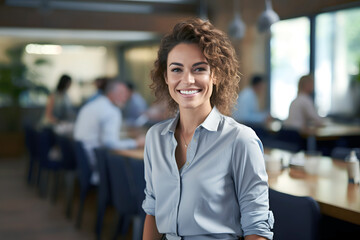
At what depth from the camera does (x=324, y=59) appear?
7.41 meters

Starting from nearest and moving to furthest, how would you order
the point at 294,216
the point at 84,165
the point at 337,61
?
1. the point at 294,216
2. the point at 84,165
3. the point at 337,61

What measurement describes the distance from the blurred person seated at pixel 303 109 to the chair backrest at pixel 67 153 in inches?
108

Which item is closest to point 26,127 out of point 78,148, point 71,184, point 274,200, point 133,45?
point 71,184

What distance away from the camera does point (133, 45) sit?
13633mm

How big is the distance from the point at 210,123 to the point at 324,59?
629cm

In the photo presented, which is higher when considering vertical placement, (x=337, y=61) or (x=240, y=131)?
(x=337, y=61)

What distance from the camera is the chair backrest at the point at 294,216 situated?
1887 mm

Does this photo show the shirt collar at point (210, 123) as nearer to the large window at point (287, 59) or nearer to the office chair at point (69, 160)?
the office chair at point (69, 160)

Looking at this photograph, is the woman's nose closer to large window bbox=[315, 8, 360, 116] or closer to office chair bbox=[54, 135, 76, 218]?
office chair bbox=[54, 135, 76, 218]

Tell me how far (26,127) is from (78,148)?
277 cm

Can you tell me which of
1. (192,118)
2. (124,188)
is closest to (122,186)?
(124,188)

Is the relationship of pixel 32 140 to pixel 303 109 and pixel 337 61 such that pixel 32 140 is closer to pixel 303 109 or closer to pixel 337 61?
pixel 303 109

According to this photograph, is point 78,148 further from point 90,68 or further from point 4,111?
point 90,68

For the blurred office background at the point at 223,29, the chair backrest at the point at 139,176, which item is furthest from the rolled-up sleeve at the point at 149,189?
the blurred office background at the point at 223,29
